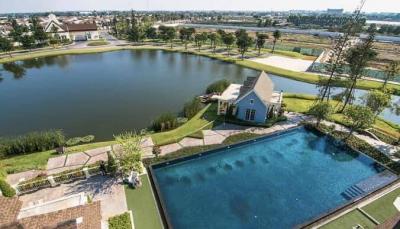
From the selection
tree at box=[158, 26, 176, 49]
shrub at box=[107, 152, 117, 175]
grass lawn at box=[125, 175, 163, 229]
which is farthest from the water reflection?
grass lawn at box=[125, 175, 163, 229]

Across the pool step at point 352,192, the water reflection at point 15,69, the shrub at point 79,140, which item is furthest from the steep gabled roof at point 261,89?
the water reflection at point 15,69

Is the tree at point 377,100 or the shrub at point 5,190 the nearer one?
the shrub at point 5,190

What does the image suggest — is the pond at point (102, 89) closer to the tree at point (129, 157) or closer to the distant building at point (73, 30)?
the tree at point (129, 157)

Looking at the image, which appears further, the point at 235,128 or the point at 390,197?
the point at 235,128

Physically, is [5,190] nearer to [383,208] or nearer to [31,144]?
[31,144]

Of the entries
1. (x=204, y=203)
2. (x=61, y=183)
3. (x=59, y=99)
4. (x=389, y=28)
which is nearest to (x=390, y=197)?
(x=204, y=203)

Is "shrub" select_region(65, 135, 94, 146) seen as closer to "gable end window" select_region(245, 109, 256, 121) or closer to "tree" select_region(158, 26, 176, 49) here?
"gable end window" select_region(245, 109, 256, 121)

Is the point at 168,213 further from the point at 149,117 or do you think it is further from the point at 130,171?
the point at 149,117
